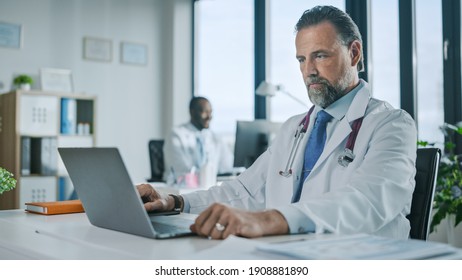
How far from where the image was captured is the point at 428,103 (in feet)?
12.4

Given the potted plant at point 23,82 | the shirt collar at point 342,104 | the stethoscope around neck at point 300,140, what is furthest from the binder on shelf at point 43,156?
the shirt collar at point 342,104

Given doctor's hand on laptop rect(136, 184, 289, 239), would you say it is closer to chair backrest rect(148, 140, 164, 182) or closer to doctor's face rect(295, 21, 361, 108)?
doctor's face rect(295, 21, 361, 108)

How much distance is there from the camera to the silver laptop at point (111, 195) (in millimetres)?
1067

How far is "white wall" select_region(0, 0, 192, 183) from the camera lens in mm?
5129

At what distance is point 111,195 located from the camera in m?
1.14

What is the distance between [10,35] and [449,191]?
4.00 m

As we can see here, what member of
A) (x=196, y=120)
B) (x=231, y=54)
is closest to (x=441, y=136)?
(x=196, y=120)

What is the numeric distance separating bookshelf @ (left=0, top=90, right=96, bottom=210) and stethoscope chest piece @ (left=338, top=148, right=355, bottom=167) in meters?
3.76

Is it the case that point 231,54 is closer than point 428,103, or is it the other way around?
point 428,103

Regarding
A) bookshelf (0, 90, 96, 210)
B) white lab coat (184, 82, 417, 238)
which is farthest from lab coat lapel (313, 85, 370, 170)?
bookshelf (0, 90, 96, 210)

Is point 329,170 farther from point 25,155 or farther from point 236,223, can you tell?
point 25,155
